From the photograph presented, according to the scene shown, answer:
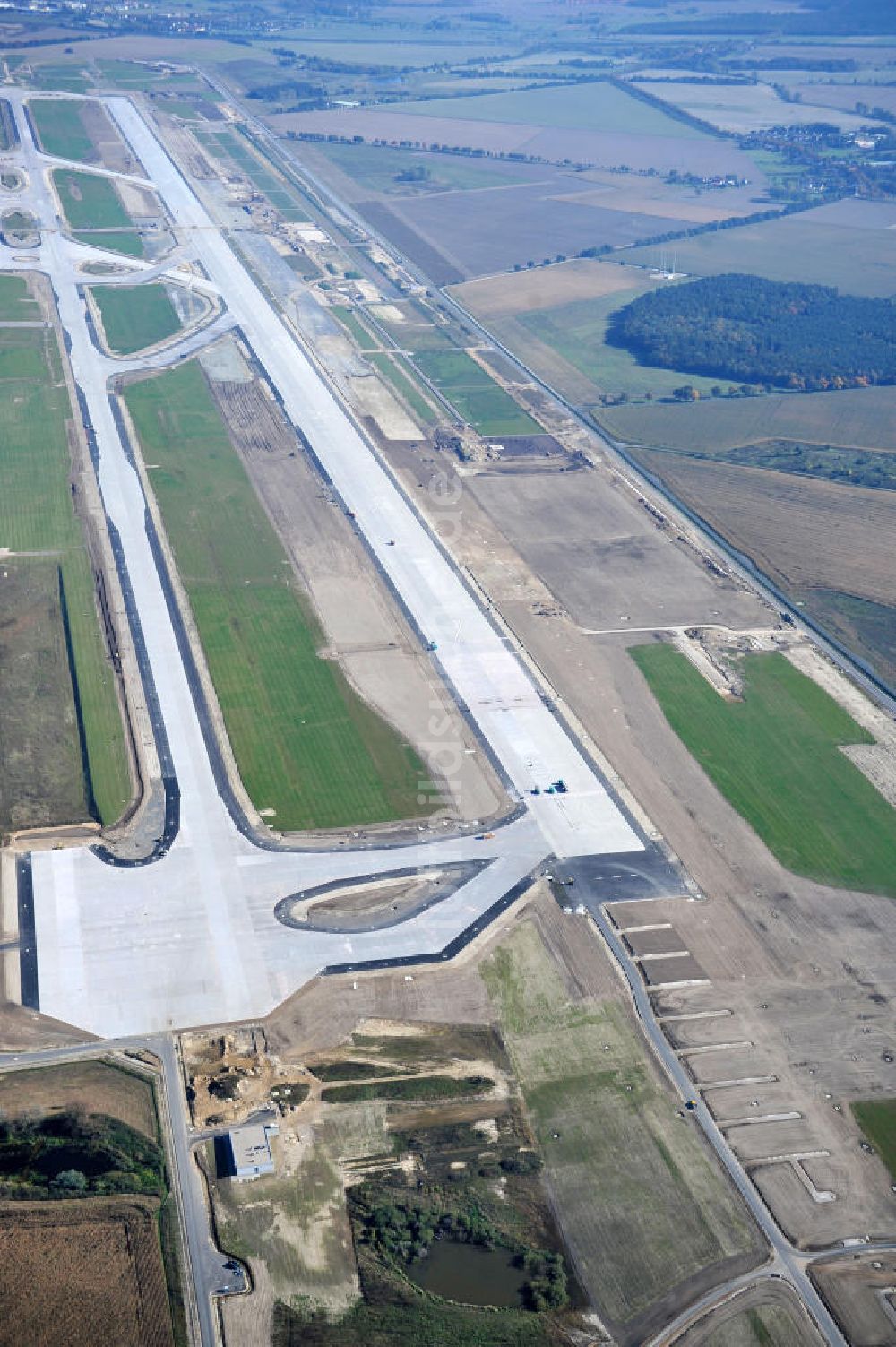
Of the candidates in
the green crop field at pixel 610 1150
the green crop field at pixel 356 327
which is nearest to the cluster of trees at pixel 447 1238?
the green crop field at pixel 610 1150

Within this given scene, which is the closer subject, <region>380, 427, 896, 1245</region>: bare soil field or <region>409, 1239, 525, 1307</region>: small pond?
<region>409, 1239, 525, 1307</region>: small pond

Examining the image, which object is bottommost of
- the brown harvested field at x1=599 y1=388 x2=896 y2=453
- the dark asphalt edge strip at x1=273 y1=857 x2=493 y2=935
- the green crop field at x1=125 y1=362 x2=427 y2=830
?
the dark asphalt edge strip at x1=273 y1=857 x2=493 y2=935

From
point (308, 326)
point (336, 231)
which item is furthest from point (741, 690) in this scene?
point (336, 231)

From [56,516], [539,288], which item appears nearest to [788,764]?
[56,516]

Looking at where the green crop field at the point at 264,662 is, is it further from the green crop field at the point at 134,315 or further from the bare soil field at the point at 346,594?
the green crop field at the point at 134,315

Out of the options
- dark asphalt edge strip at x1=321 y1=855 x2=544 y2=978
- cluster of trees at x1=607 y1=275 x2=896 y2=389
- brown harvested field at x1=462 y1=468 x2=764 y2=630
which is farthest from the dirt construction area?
cluster of trees at x1=607 y1=275 x2=896 y2=389

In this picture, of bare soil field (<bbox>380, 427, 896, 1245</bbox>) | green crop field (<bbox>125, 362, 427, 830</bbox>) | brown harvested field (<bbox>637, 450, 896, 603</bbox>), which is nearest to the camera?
bare soil field (<bbox>380, 427, 896, 1245</bbox>)

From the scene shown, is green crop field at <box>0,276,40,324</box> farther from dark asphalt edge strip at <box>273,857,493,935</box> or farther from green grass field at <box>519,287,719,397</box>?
dark asphalt edge strip at <box>273,857,493,935</box>

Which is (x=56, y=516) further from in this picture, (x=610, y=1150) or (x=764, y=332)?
(x=764, y=332)
